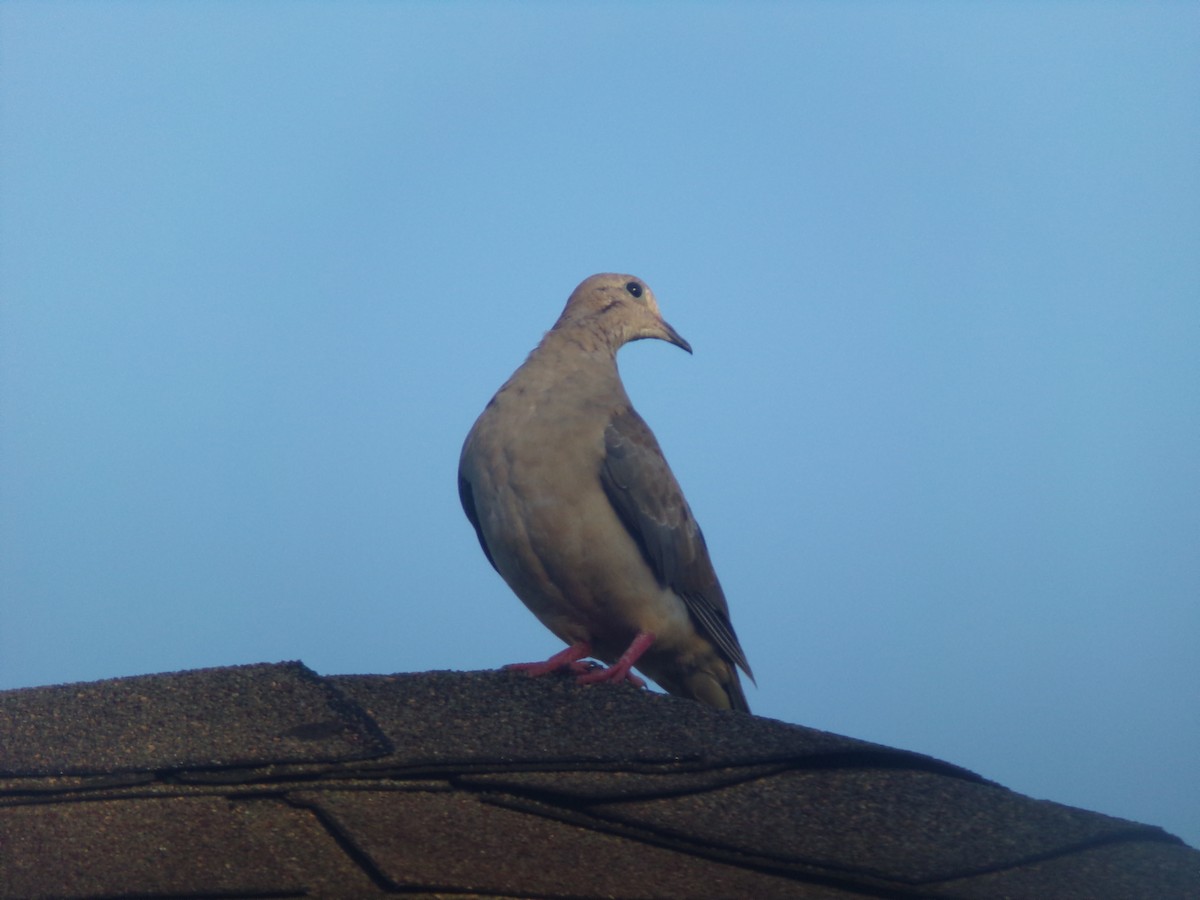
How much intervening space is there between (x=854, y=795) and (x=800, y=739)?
320mm

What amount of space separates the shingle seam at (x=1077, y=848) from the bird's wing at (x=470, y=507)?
2.51 meters

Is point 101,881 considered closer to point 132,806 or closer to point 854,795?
point 132,806

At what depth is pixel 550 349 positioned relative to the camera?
533 centimetres

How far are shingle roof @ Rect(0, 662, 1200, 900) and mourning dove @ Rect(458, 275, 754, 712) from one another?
3.41 ft

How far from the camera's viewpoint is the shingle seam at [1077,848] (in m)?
2.66

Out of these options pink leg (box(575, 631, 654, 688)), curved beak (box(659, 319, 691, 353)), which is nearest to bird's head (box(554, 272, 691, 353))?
curved beak (box(659, 319, 691, 353))

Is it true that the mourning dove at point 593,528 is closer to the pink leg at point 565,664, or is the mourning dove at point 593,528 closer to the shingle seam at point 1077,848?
the pink leg at point 565,664

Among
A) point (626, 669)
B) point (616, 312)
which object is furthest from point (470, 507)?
point (616, 312)

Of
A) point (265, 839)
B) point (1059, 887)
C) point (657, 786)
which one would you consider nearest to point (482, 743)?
point (657, 786)

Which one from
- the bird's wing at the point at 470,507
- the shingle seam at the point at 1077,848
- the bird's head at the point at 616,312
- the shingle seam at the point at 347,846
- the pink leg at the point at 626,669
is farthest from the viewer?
the bird's head at the point at 616,312

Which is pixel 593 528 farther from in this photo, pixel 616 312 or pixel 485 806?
pixel 485 806

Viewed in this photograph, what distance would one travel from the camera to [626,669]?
4.56 meters

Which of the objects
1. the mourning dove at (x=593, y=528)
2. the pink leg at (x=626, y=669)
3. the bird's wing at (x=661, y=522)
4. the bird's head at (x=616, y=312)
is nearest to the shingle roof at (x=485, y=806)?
the pink leg at (x=626, y=669)

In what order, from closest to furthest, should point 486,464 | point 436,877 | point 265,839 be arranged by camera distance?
point 436,877
point 265,839
point 486,464
